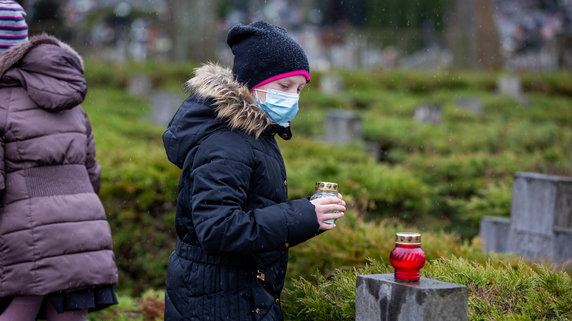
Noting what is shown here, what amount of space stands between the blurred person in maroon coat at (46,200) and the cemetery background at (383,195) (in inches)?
32.7

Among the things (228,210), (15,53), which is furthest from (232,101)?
(15,53)

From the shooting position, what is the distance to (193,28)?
72.0 ft

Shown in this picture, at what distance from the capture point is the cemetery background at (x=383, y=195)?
112 inches

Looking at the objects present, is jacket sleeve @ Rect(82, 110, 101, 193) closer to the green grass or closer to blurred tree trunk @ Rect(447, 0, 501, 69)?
the green grass

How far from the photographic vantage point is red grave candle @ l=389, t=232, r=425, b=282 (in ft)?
7.76

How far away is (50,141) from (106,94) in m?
14.5

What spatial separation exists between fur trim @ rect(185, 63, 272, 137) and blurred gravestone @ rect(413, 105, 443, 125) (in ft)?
31.7

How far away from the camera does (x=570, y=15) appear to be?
1795 inches

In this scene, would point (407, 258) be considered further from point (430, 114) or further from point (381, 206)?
point (430, 114)

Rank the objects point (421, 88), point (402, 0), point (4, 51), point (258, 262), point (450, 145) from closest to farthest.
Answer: point (258, 262)
point (4, 51)
point (450, 145)
point (421, 88)
point (402, 0)

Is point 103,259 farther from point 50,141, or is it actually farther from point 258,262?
point 258,262

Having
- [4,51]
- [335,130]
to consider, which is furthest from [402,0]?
[4,51]

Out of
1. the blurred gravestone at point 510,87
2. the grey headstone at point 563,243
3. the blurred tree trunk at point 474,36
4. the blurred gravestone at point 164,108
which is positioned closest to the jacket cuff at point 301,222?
the grey headstone at point 563,243

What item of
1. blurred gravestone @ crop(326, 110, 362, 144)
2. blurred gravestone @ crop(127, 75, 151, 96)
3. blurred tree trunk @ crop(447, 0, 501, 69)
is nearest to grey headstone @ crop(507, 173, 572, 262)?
blurred gravestone @ crop(326, 110, 362, 144)
